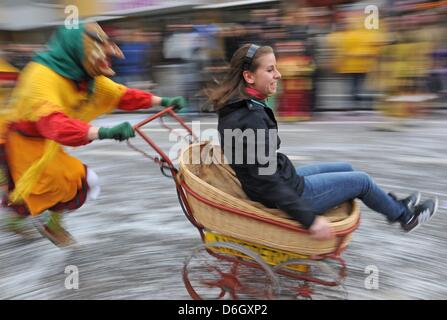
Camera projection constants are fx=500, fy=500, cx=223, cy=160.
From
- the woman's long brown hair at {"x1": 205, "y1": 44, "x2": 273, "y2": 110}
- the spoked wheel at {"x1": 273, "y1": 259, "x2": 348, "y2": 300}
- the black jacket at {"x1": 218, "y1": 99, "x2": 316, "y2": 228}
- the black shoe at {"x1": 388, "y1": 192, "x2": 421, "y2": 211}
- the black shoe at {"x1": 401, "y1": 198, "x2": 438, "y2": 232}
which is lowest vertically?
the spoked wheel at {"x1": 273, "y1": 259, "x2": 348, "y2": 300}

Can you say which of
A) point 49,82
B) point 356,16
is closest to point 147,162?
point 49,82

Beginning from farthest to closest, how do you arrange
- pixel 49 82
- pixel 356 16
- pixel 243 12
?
pixel 243 12 < pixel 356 16 < pixel 49 82

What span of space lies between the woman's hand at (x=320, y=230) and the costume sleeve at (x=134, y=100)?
161 centimetres

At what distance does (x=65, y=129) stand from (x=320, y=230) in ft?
4.75

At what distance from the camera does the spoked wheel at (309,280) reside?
262 cm

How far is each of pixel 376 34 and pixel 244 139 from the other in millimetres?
5045

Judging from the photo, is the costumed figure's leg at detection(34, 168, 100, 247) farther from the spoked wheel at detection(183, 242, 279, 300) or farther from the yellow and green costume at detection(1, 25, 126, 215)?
the spoked wheel at detection(183, 242, 279, 300)

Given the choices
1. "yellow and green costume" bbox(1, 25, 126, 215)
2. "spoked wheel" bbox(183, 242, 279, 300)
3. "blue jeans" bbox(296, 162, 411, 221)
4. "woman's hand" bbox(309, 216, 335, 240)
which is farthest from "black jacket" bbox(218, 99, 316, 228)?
"yellow and green costume" bbox(1, 25, 126, 215)

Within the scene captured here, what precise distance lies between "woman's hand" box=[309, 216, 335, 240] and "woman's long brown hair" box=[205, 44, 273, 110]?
729mm

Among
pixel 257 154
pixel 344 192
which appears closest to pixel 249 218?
pixel 257 154

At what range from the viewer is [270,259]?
2.70m

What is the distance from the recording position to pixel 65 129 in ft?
8.90

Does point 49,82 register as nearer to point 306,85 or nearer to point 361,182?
point 361,182

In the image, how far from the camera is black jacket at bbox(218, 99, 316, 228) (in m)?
2.46
